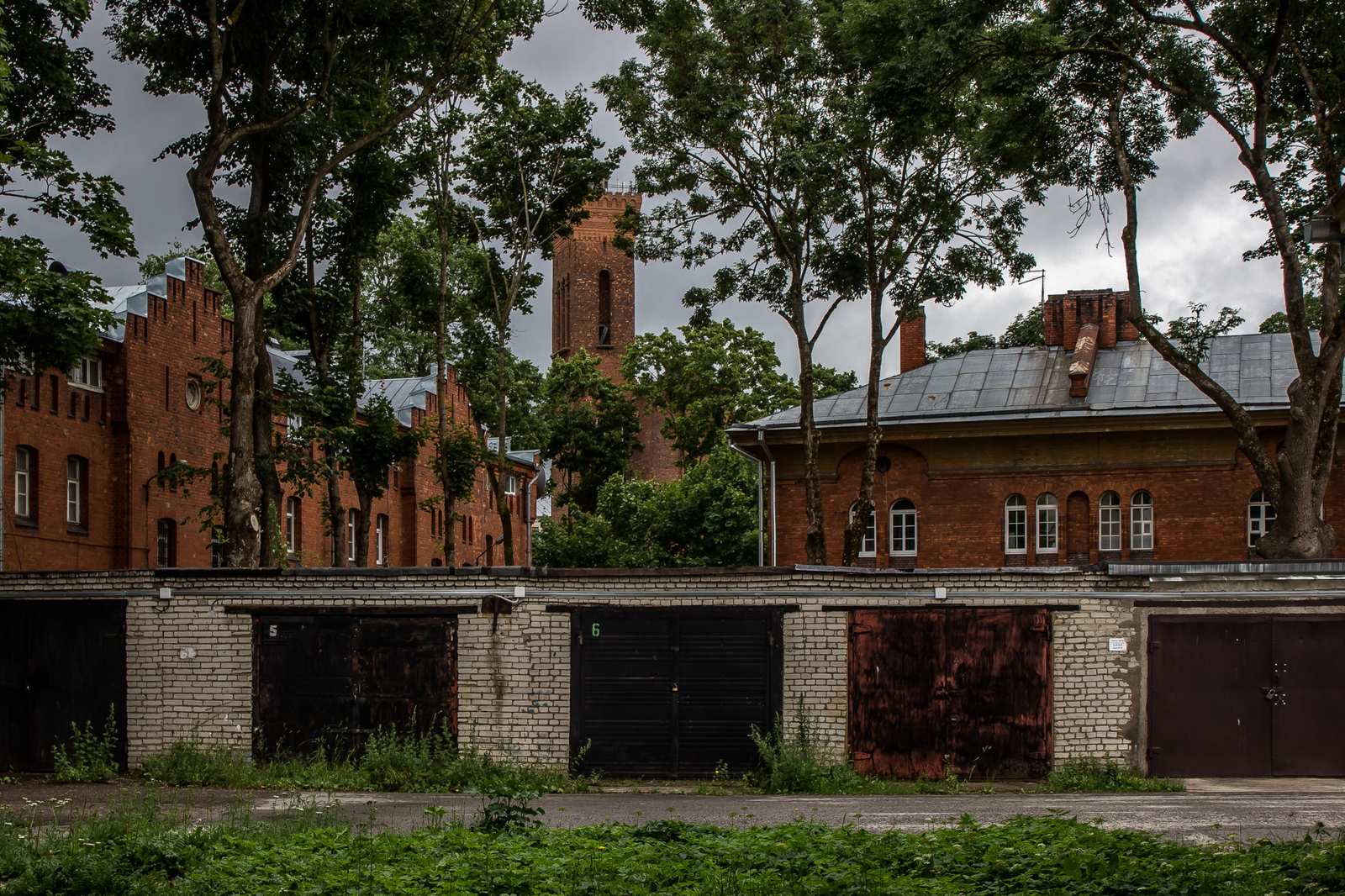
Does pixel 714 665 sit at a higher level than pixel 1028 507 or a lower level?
lower

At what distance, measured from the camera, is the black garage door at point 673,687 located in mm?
14930

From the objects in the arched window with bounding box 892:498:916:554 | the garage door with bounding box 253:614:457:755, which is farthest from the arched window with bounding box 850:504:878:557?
the garage door with bounding box 253:614:457:755

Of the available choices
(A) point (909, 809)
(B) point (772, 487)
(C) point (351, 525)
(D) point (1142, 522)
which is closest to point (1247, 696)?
(A) point (909, 809)

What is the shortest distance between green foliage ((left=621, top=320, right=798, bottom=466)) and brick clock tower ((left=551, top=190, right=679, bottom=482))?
2094cm

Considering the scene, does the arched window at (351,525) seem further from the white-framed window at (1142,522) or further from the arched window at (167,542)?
the white-framed window at (1142,522)

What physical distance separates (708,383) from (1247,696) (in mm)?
30593

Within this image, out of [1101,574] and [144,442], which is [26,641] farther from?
[144,442]

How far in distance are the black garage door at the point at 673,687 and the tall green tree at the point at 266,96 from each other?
7.98m

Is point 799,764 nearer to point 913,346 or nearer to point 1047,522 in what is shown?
point 1047,522

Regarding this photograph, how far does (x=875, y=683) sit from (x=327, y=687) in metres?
6.66

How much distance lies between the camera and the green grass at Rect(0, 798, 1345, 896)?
736 cm

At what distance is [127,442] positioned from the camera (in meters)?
30.5

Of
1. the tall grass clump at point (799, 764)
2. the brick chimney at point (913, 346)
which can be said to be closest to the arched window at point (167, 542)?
the brick chimney at point (913, 346)

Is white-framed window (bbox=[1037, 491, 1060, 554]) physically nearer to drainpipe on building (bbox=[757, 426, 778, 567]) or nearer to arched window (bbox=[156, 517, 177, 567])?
drainpipe on building (bbox=[757, 426, 778, 567])
